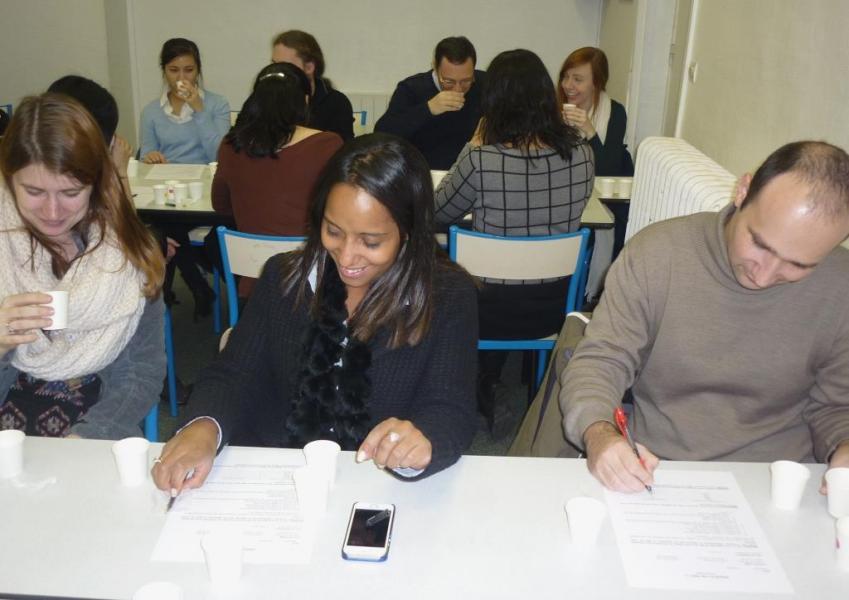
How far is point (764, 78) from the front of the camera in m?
2.62

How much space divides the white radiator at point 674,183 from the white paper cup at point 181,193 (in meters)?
1.97

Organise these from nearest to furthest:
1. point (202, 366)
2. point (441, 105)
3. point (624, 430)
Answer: point (624, 430) < point (202, 366) < point (441, 105)

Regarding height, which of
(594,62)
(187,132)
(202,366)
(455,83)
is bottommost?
(202,366)

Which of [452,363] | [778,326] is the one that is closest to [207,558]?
[452,363]

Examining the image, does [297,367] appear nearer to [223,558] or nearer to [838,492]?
[223,558]

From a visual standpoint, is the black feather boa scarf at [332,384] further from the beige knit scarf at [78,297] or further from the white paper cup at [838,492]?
the white paper cup at [838,492]

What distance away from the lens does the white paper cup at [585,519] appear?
→ 1.19 metres

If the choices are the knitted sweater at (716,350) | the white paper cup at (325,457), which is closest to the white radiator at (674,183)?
the knitted sweater at (716,350)

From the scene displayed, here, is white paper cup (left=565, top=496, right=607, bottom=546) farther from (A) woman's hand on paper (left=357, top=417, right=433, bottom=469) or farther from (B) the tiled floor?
(B) the tiled floor

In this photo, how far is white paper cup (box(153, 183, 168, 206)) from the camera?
328 centimetres

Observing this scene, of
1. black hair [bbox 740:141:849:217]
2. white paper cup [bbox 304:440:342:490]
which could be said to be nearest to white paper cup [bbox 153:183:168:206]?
white paper cup [bbox 304:440:342:490]

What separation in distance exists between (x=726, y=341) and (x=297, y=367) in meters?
0.91

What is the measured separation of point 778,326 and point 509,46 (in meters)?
4.78

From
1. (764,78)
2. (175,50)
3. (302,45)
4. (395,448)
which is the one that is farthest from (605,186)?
(395,448)
